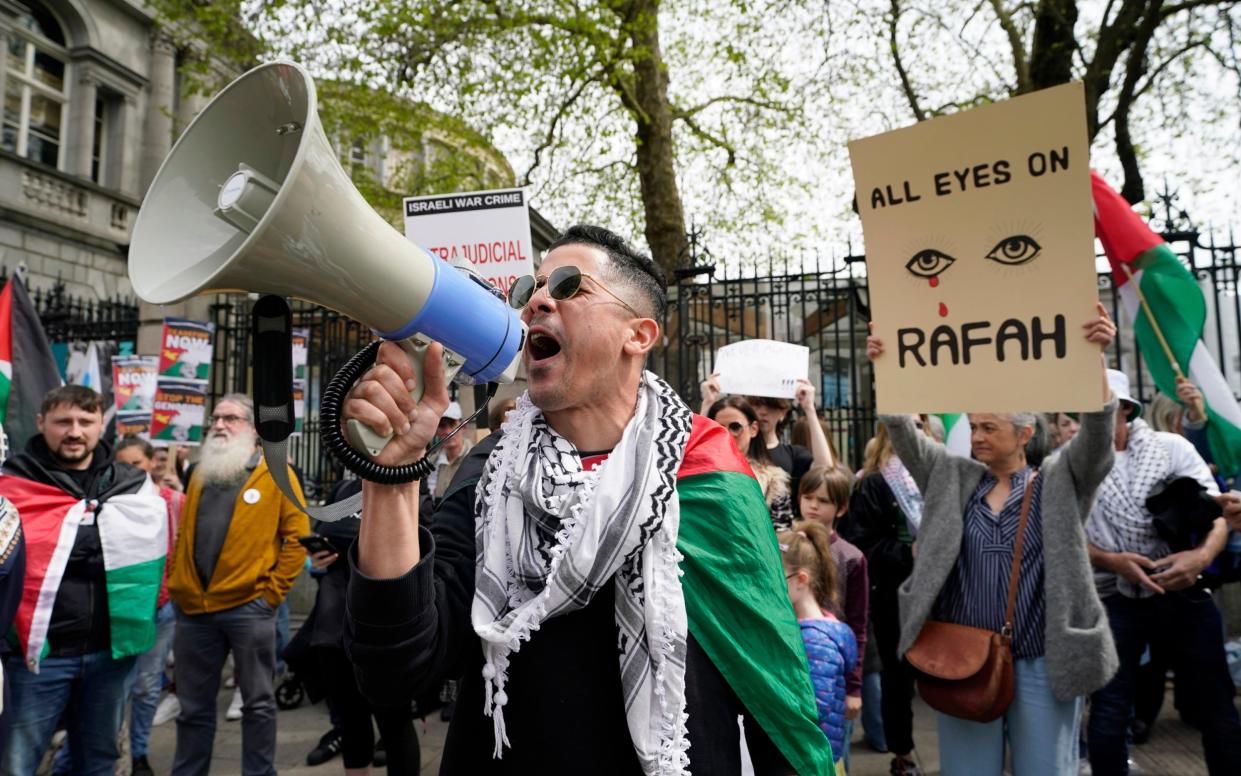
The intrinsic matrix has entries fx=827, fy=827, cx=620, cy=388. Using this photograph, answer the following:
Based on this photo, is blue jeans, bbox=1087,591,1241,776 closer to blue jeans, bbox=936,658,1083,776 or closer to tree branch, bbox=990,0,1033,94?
blue jeans, bbox=936,658,1083,776

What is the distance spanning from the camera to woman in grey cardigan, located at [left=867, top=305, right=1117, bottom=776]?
2891mm

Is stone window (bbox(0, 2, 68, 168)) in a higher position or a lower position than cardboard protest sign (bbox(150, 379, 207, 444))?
higher

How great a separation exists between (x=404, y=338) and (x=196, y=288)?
0.93ft

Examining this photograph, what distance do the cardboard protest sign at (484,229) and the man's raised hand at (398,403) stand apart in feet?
12.2

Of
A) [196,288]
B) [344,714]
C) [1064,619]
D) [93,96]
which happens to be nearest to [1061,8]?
[1064,619]

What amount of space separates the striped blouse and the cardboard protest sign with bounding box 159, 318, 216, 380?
6055 mm

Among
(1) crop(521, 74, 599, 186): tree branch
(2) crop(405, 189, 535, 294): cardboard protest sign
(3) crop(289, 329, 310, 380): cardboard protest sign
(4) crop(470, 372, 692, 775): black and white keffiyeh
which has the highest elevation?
(1) crop(521, 74, 599, 186): tree branch

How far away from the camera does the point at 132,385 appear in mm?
7520

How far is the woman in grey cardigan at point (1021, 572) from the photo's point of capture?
9.48 ft

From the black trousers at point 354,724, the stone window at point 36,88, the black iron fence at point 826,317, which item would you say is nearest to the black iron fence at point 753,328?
the black iron fence at point 826,317

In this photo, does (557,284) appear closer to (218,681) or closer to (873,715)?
(218,681)

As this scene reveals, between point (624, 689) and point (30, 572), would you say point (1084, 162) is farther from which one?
point (30, 572)

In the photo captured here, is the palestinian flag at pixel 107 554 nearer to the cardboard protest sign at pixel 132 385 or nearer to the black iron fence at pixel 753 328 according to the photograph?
the black iron fence at pixel 753 328

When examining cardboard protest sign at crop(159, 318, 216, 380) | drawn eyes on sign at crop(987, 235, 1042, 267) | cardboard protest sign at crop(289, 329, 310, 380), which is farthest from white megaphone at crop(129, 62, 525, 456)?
cardboard protest sign at crop(289, 329, 310, 380)
